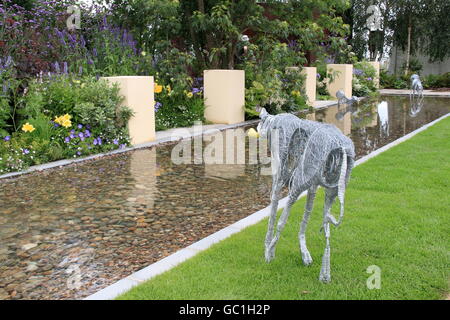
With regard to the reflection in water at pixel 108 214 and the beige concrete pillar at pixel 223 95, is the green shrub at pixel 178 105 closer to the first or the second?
the beige concrete pillar at pixel 223 95

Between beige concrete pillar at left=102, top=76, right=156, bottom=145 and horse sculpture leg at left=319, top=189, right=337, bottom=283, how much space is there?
6.14 m

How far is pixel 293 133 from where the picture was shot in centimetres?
342

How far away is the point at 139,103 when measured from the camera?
30.1 ft

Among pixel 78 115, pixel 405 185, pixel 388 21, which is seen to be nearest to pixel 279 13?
pixel 78 115

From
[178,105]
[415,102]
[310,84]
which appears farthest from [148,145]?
[415,102]

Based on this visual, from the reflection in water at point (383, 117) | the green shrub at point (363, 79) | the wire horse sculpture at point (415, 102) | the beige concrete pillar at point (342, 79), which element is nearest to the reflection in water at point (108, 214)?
the reflection in water at point (383, 117)

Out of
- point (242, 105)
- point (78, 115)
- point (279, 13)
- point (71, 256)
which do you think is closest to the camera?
point (71, 256)

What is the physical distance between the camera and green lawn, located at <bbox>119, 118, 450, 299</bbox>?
334cm

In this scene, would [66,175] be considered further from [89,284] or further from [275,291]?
[275,291]

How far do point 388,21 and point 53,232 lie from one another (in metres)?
24.7

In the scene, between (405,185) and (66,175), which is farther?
(66,175)

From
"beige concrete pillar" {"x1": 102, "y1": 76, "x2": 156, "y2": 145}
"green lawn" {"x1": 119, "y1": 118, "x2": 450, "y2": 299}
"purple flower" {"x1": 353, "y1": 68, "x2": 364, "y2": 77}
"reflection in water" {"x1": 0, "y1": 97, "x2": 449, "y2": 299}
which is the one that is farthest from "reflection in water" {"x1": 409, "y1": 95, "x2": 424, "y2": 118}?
"green lawn" {"x1": 119, "y1": 118, "x2": 450, "y2": 299}

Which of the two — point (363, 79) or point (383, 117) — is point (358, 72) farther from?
point (383, 117)

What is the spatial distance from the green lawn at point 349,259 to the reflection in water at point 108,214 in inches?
19.9
